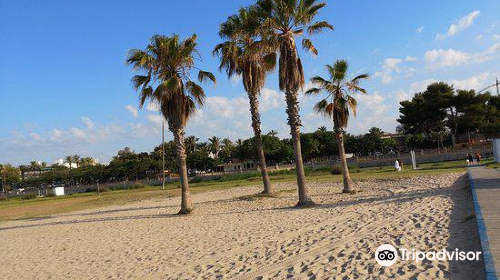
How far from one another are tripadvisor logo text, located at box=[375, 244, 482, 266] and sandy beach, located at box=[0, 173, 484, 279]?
0.59ft

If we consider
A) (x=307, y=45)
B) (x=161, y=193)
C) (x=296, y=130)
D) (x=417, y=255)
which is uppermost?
(x=307, y=45)

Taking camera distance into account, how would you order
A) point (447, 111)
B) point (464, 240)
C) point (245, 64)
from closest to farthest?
point (464, 240) → point (245, 64) → point (447, 111)

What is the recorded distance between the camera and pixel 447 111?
74.1 metres

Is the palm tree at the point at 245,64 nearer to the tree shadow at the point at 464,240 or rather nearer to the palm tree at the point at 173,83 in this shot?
the palm tree at the point at 173,83

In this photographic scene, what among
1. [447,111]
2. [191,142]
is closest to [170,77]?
[447,111]

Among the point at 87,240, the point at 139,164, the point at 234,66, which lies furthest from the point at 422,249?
the point at 139,164

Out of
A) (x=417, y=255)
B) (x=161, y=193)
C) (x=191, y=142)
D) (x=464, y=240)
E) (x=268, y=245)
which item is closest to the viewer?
(x=417, y=255)

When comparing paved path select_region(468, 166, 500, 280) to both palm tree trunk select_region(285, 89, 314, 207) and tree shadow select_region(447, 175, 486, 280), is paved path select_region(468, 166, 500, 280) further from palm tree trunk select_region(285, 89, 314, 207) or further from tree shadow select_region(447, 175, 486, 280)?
palm tree trunk select_region(285, 89, 314, 207)

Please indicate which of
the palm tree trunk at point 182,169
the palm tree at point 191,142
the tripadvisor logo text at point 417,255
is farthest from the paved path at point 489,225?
the palm tree at point 191,142

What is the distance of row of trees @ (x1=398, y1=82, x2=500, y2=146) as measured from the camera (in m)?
68.4

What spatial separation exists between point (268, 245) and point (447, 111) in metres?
73.6

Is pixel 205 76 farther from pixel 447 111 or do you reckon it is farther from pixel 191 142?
pixel 191 142

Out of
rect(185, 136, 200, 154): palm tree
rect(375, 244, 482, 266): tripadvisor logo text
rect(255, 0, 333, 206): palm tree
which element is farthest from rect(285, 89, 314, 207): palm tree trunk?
rect(185, 136, 200, 154): palm tree

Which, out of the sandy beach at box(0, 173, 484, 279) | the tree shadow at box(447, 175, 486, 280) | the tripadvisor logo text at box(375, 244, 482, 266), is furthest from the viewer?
the sandy beach at box(0, 173, 484, 279)
